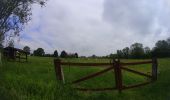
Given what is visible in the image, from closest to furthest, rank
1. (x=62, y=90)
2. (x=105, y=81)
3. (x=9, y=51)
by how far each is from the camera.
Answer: (x=62, y=90) → (x=105, y=81) → (x=9, y=51)

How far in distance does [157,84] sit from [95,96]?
5.17 meters

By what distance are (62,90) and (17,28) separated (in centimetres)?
2469

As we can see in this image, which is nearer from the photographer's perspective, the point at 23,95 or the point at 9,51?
the point at 23,95

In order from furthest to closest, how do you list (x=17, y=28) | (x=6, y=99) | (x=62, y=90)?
(x=17, y=28) < (x=62, y=90) < (x=6, y=99)

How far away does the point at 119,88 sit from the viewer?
1722 cm

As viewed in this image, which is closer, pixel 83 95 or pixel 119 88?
pixel 83 95

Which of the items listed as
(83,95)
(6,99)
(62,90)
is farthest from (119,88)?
(6,99)

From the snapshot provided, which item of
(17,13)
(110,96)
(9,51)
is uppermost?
(17,13)

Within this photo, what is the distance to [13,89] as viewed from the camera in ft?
40.7

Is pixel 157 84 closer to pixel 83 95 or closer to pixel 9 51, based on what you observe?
pixel 83 95

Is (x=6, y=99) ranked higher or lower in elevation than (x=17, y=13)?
lower

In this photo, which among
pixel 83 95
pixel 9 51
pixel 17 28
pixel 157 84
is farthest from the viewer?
pixel 9 51

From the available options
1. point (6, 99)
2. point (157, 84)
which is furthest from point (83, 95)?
point (157, 84)

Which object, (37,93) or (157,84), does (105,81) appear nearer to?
(157,84)
